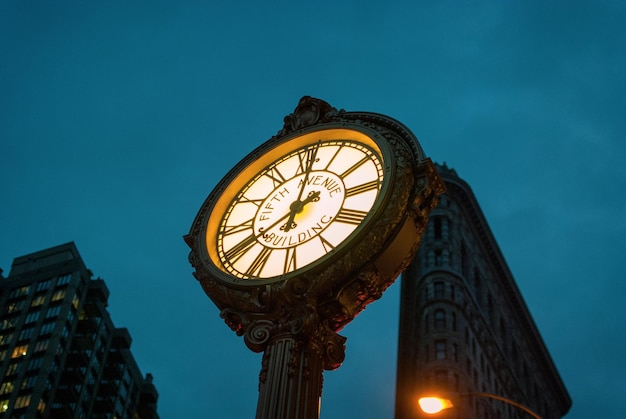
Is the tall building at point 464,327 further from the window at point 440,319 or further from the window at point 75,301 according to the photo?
the window at point 75,301

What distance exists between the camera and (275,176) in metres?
7.79

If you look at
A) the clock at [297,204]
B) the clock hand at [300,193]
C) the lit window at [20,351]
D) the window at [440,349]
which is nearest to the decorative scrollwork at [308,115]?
the clock at [297,204]

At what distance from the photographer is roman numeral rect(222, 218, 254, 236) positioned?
7.26 metres

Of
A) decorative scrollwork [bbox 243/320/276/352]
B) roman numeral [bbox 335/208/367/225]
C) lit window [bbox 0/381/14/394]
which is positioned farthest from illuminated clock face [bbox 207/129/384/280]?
lit window [bbox 0/381/14/394]

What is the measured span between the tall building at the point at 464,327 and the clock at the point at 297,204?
1801 inches

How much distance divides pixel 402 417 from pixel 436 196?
57645 mm

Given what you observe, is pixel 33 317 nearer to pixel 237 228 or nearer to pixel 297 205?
pixel 237 228

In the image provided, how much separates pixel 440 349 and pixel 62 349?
3634cm

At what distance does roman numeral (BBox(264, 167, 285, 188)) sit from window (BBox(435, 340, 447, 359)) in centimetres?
5269

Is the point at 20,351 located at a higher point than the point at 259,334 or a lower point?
higher

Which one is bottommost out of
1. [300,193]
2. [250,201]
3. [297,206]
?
[297,206]

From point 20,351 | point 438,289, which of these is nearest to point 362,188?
point 438,289

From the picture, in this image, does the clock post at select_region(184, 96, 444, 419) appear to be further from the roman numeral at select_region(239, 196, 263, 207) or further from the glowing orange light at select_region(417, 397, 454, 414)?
the glowing orange light at select_region(417, 397, 454, 414)

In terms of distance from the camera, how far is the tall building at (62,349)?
7100 centimetres
